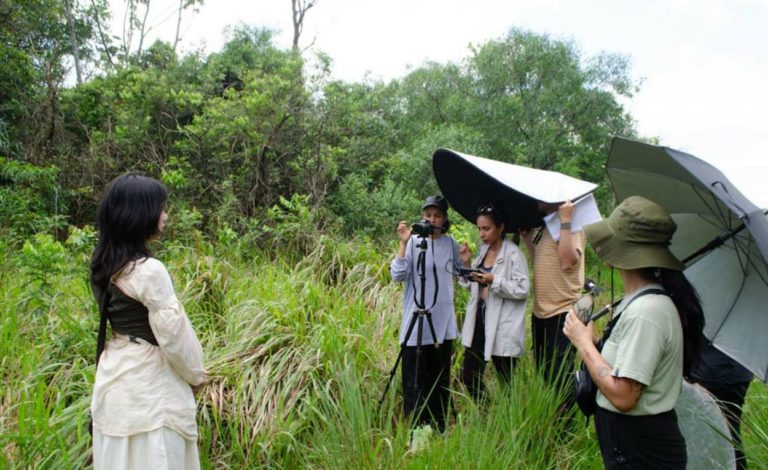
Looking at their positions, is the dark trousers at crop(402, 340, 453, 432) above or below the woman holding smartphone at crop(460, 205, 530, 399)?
below

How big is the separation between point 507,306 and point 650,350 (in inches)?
67.9

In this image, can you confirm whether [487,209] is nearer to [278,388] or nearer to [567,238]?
[567,238]

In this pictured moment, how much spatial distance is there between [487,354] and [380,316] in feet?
4.40

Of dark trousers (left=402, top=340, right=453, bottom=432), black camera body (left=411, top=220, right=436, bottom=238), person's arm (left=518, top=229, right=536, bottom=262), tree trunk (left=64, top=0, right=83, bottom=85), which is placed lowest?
dark trousers (left=402, top=340, right=453, bottom=432)

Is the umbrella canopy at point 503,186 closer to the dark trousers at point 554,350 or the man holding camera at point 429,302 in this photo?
the man holding camera at point 429,302

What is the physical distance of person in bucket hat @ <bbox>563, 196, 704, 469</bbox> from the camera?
5.53 ft

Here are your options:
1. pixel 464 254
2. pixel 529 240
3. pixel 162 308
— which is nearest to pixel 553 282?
pixel 529 240

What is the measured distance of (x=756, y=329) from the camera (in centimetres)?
193

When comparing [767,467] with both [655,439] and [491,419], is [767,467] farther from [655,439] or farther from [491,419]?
[491,419]

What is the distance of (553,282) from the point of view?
3.29 meters

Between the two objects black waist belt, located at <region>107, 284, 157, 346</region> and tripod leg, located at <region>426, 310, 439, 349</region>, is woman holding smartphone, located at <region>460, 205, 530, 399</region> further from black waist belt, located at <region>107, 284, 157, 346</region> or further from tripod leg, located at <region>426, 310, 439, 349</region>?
→ black waist belt, located at <region>107, 284, 157, 346</region>

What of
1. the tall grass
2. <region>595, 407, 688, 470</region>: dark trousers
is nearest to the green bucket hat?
<region>595, 407, 688, 470</region>: dark trousers

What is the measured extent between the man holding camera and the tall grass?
0.19m

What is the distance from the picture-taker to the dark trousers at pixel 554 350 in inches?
118
